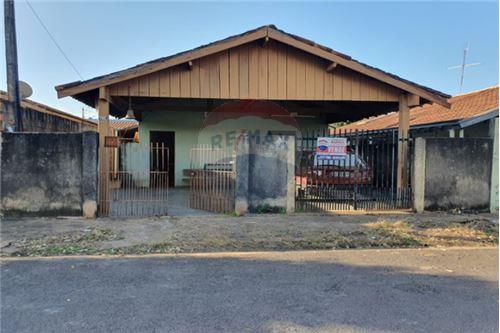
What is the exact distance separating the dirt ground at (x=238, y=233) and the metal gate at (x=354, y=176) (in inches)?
30.6

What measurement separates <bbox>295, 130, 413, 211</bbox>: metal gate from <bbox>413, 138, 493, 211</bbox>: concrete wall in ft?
1.30

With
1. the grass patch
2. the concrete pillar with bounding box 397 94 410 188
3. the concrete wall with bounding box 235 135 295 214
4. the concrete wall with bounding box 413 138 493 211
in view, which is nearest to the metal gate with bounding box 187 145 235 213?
the concrete wall with bounding box 235 135 295 214

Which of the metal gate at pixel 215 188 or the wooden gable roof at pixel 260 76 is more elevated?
the wooden gable roof at pixel 260 76

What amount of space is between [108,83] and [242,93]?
3.05m

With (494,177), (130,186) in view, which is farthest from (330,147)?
(130,186)

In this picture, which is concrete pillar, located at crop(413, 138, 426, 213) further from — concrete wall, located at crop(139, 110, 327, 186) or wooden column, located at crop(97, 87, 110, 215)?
concrete wall, located at crop(139, 110, 327, 186)

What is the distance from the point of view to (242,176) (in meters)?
8.87

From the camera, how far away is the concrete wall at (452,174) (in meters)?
9.27

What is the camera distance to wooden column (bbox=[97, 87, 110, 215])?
8.60 metres

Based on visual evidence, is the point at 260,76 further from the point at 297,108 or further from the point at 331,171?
the point at 297,108

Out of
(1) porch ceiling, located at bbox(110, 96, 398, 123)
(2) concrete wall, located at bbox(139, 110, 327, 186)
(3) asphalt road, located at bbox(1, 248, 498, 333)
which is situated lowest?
(3) asphalt road, located at bbox(1, 248, 498, 333)

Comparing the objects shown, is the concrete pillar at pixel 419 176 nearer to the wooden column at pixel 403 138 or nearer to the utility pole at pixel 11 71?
the wooden column at pixel 403 138

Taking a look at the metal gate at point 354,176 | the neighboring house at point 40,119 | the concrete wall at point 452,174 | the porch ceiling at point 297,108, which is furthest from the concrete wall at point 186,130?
the concrete wall at point 452,174

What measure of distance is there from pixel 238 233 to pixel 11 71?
6.19m
